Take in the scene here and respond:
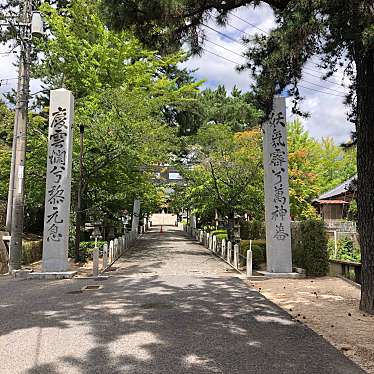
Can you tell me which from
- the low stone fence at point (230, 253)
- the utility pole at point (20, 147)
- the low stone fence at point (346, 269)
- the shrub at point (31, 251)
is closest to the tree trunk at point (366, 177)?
the low stone fence at point (346, 269)

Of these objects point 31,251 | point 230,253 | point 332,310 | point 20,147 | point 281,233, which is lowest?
point 332,310

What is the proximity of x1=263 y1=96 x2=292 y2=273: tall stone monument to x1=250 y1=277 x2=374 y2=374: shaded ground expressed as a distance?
889mm

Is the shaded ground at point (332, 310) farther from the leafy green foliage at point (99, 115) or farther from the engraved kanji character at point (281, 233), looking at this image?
the leafy green foliage at point (99, 115)

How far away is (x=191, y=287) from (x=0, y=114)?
13688 millimetres

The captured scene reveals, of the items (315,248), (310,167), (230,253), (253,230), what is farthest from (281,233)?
(310,167)

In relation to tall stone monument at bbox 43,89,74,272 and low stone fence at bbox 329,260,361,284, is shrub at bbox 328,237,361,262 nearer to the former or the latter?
low stone fence at bbox 329,260,361,284

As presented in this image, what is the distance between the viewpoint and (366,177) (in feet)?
24.8

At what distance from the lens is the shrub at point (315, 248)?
12453 millimetres

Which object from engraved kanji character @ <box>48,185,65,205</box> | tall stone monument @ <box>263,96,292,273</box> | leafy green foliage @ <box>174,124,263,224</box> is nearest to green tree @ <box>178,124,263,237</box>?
leafy green foliage @ <box>174,124,263,224</box>

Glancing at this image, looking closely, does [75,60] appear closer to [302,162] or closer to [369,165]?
[302,162]

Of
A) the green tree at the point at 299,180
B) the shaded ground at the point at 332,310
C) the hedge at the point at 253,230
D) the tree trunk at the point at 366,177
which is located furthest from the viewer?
the green tree at the point at 299,180

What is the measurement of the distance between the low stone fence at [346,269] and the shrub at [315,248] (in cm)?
59

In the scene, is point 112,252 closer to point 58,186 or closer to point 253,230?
point 58,186

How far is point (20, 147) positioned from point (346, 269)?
10609 mm
